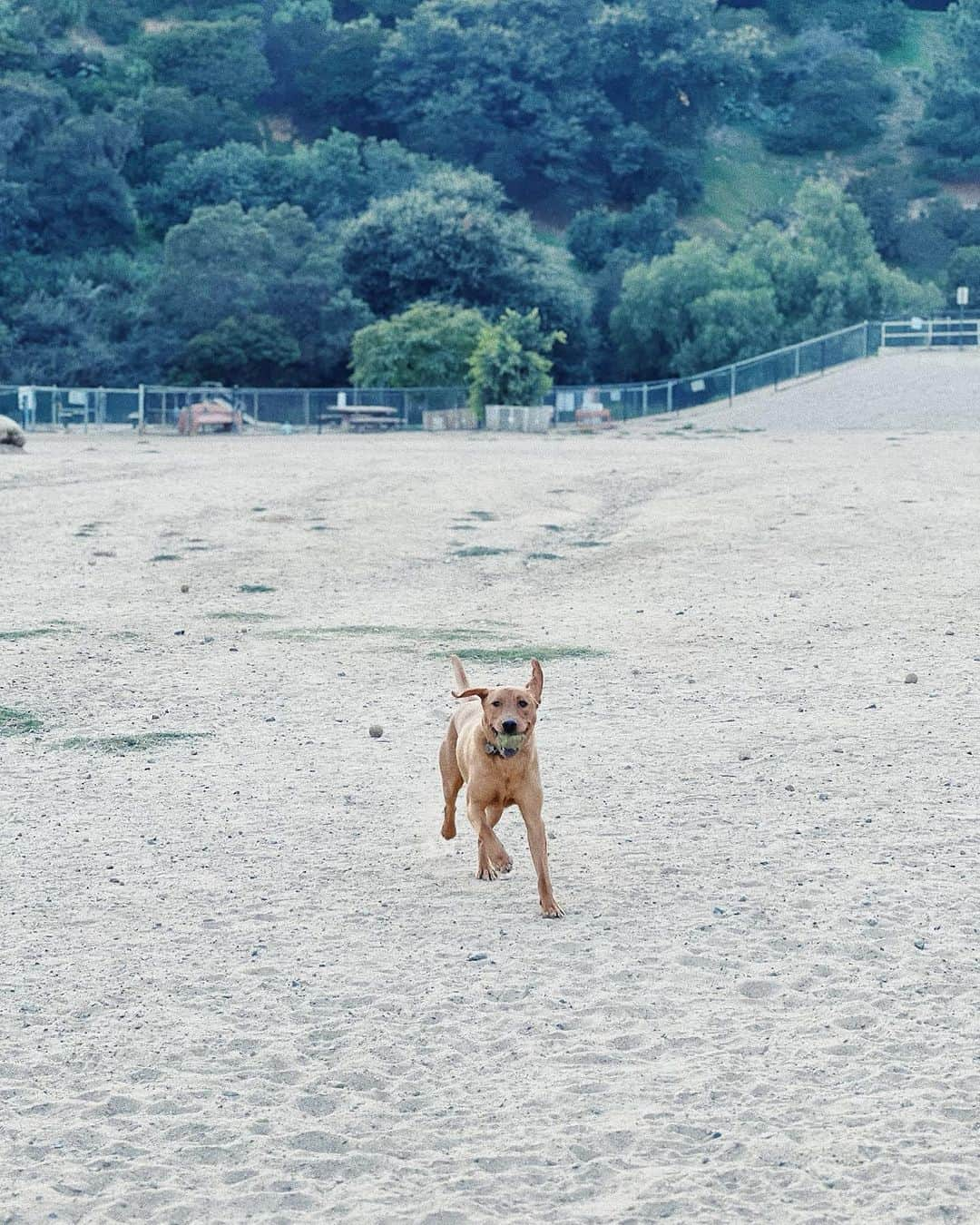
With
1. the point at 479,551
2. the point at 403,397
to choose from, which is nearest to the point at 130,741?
the point at 479,551

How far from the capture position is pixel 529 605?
685 inches

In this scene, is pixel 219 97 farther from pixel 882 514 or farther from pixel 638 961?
pixel 638 961

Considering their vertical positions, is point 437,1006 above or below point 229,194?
below

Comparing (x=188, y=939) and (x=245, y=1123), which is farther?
(x=188, y=939)

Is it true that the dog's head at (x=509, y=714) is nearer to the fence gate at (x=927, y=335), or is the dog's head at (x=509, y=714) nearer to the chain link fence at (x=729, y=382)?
the chain link fence at (x=729, y=382)

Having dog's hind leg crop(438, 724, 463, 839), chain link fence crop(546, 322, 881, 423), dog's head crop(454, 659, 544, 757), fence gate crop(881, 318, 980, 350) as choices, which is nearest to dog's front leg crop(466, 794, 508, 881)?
dog's hind leg crop(438, 724, 463, 839)

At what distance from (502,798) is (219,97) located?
326 ft

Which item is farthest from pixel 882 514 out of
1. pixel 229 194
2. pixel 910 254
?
pixel 910 254

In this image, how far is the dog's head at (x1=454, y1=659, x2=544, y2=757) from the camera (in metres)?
7.31

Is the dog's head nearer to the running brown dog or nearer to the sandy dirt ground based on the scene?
the running brown dog

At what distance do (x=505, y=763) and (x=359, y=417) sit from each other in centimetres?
4513

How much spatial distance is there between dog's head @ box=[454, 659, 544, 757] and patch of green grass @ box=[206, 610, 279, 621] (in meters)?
9.20

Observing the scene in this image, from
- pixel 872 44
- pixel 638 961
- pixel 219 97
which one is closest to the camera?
pixel 638 961

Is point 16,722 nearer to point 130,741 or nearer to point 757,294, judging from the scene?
point 130,741
